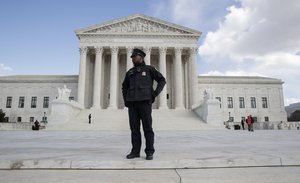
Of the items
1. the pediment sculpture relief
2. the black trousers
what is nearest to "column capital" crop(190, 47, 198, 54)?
the pediment sculpture relief

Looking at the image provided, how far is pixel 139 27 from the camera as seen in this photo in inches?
1794

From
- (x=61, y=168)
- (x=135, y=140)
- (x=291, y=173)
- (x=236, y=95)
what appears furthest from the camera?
(x=236, y=95)

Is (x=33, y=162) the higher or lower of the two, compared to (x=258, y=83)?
lower

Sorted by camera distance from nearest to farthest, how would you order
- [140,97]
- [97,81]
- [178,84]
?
[140,97] < [97,81] < [178,84]

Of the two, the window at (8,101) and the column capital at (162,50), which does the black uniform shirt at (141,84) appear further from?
the window at (8,101)

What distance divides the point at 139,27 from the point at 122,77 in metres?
11.4

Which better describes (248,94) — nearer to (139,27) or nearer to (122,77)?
(122,77)

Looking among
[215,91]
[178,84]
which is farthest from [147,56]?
[215,91]

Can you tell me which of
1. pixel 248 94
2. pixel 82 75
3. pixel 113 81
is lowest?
pixel 248 94

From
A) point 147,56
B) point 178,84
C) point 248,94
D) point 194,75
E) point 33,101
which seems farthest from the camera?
point 248,94

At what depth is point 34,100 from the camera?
52938mm

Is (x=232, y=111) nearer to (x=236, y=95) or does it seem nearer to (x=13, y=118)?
(x=236, y=95)

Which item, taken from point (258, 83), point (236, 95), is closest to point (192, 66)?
point (236, 95)

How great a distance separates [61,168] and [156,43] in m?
42.8
